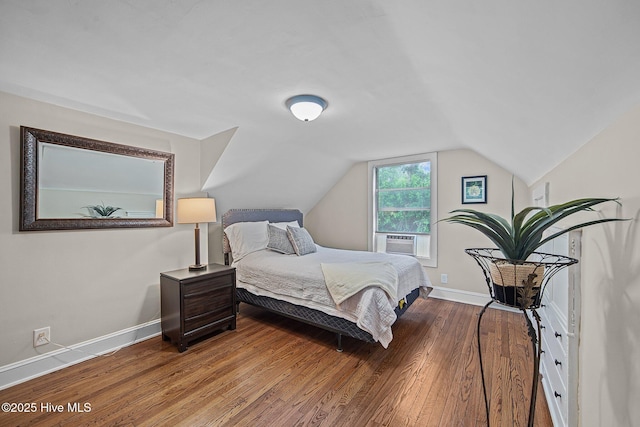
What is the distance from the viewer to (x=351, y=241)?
4.89m

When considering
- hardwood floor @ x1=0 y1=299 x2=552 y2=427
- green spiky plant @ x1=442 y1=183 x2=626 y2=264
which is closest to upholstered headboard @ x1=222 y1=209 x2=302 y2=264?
hardwood floor @ x1=0 y1=299 x2=552 y2=427

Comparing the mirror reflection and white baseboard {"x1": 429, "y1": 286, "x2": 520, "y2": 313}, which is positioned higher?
the mirror reflection

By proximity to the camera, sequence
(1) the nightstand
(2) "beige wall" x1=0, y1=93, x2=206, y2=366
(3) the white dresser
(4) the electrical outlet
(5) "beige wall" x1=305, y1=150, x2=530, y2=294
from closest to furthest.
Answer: (3) the white dresser < (2) "beige wall" x1=0, y1=93, x2=206, y2=366 < (4) the electrical outlet < (1) the nightstand < (5) "beige wall" x1=305, y1=150, x2=530, y2=294

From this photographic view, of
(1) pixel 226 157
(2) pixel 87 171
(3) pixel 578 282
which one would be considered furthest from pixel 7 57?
(3) pixel 578 282

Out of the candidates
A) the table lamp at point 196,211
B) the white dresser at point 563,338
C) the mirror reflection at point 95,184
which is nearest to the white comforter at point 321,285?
the table lamp at point 196,211

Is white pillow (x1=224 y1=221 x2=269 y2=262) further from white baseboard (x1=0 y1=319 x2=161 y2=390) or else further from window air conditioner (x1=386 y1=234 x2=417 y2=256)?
window air conditioner (x1=386 y1=234 x2=417 y2=256)

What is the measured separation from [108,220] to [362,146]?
3.04 metres

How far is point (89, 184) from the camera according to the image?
7.60 feet

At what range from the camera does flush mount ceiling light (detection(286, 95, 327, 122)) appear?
2154 mm

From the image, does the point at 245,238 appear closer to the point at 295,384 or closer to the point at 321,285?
the point at 321,285

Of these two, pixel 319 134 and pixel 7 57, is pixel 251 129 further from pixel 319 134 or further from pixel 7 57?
pixel 7 57

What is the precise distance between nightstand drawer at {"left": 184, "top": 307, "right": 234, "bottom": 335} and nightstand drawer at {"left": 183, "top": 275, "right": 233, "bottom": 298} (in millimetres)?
242

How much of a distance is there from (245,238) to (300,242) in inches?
29.5

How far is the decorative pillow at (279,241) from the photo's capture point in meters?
3.65
